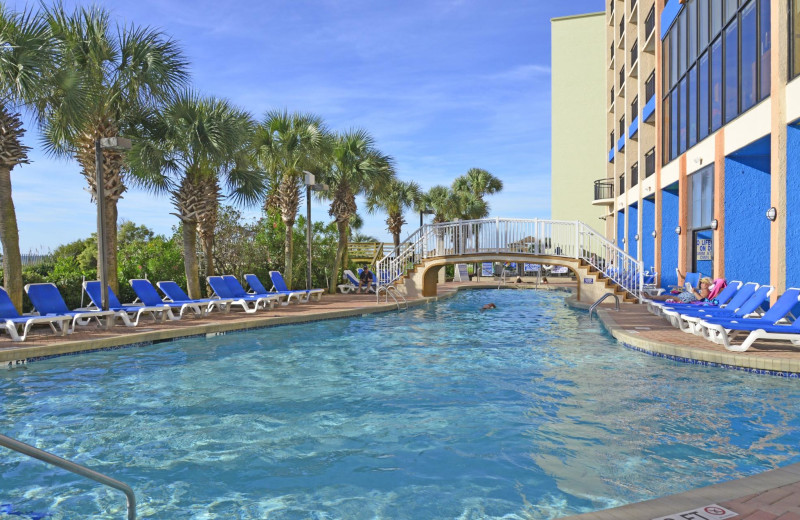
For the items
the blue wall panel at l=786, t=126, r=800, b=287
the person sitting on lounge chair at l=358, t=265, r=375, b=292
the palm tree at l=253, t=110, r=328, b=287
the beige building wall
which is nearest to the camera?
the blue wall panel at l=786, t=126, r=800, b=287

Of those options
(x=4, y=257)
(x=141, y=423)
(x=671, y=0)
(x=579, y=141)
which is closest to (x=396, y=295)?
(x=4, y=257)

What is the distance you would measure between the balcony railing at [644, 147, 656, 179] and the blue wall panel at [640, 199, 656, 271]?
1.18 m

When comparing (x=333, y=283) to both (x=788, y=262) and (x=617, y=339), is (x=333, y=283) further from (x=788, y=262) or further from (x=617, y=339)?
(x=788, y=262)

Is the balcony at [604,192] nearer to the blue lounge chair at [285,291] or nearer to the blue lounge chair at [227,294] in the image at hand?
the blue lounge chair at [285,291]

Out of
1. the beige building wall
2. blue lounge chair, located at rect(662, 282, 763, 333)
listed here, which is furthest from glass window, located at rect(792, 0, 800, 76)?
the beige building wall

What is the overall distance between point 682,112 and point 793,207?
827 cm

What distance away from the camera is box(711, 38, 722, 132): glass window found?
47.9 feet

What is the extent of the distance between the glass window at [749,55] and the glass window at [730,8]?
60 centimetres

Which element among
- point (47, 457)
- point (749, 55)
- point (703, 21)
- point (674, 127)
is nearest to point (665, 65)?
point (674, 127)

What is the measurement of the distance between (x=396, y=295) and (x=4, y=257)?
40.2ft

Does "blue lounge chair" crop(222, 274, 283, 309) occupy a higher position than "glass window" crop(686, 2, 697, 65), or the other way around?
"glass window" crop(686, 2, 697, 65)

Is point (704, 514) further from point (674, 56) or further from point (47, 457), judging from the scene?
point (674, 56)

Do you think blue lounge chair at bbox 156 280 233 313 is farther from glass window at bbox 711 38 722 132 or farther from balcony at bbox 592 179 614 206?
balcony at bbox 592 179 614 206

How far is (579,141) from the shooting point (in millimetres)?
44562
